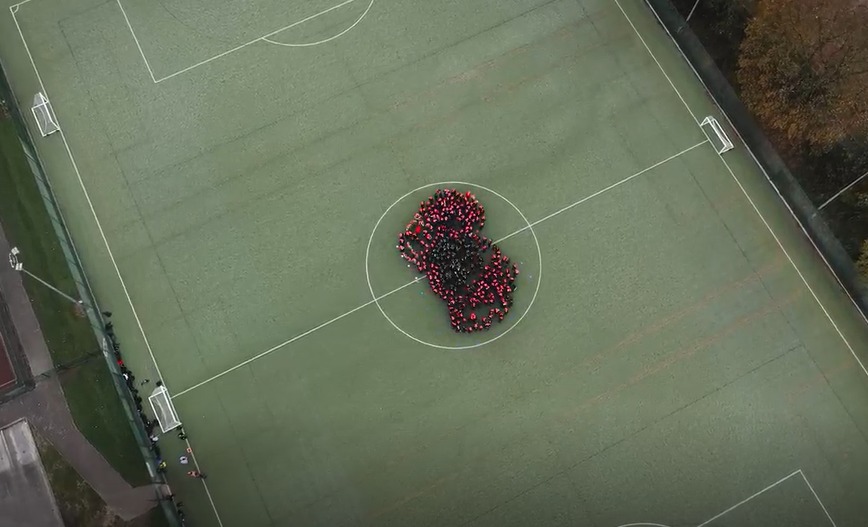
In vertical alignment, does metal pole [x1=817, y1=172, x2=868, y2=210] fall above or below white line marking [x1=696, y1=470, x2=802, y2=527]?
above

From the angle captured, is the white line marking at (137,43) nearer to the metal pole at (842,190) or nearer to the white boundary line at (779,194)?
the white boundary line at (779,194)

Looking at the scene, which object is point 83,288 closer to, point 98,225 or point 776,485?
point 98,225

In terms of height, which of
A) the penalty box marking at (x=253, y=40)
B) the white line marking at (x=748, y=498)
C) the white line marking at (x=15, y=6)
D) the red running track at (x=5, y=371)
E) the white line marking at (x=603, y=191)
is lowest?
the white line marking at (x=748, y=498)

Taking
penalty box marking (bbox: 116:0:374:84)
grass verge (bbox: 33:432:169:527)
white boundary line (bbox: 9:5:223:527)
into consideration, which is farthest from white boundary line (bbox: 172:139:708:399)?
penalty box marking (bbox: 116:0:374:84)

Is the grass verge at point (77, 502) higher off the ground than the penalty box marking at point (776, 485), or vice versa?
the grass verge at point (77, 502)

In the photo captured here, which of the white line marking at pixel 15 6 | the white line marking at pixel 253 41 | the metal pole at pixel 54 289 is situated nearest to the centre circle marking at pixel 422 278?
the white line marking at pixel 253 41

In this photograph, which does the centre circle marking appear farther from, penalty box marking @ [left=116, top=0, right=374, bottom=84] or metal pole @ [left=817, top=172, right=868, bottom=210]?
metal pole @ [left=817, top=172, right=868, bottom=210]
